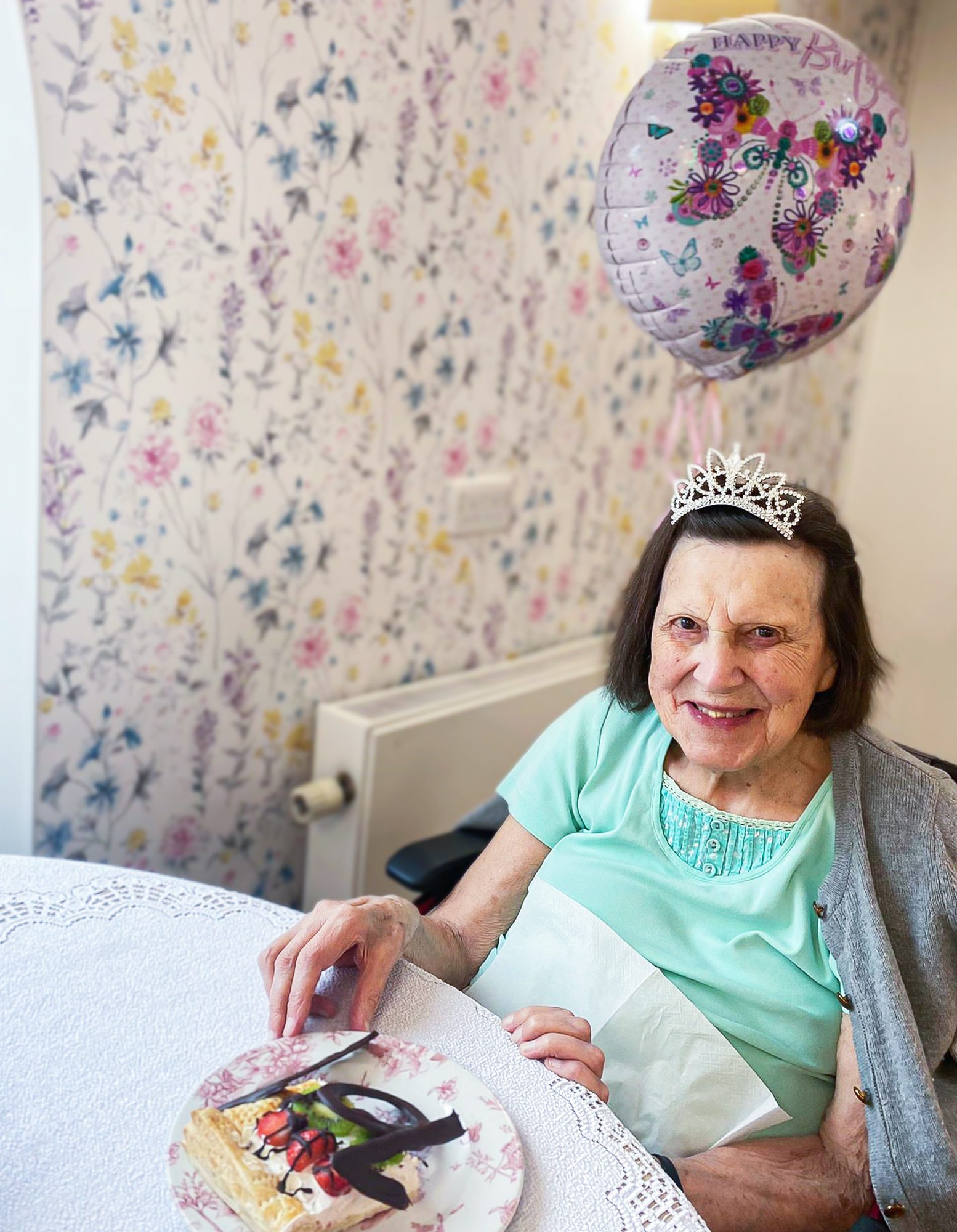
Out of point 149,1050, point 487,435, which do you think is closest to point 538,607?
point 487,435

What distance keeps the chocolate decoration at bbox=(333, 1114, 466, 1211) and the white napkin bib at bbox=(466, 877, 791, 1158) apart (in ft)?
1.13

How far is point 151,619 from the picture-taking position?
1948mm

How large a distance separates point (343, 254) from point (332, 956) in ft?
4.29

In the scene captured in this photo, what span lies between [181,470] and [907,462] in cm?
217

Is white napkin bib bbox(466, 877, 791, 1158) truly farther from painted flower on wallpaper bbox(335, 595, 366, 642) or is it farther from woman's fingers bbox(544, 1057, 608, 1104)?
painted flower on wallpaper bbox(335, 595, 366, 642)

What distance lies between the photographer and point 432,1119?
102cm

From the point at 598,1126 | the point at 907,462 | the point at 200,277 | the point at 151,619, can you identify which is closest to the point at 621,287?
the point at 200,277

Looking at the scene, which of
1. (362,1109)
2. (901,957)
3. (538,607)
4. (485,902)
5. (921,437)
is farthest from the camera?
(921,437)

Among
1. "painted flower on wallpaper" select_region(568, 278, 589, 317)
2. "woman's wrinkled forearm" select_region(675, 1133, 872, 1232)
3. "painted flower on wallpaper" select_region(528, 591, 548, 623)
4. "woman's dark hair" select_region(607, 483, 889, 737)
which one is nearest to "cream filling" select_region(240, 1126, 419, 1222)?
"woman's wrinkled forearm" select_region(675, 1133, 872, 1232)

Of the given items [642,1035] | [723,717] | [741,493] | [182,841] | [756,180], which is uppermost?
[756,180]

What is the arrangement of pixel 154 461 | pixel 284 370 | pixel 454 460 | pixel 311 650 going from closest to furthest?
pixel 154 461, pixel 284 370, pixel 311 650, pixel 454 460

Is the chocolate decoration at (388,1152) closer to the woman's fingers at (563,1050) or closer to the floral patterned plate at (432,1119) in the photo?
the floral patterned plate at (432,1119)

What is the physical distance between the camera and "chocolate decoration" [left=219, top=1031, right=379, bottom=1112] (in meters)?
0.99

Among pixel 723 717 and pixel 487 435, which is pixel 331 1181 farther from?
pixel 487 435
